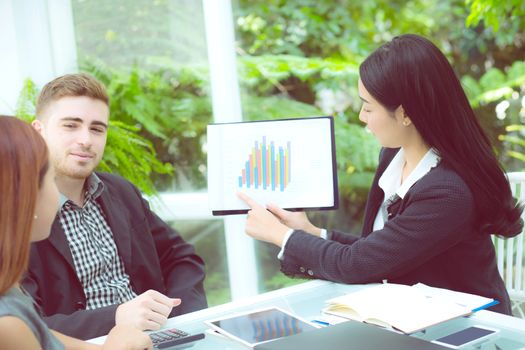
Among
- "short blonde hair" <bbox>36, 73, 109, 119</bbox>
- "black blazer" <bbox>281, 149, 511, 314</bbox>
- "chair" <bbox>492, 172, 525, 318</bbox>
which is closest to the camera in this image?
"black blazer" <bbox>281, 149, 511, 314</bbox>

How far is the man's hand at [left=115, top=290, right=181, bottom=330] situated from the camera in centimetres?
136

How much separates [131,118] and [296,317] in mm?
1917

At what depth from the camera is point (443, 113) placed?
64.3 inches

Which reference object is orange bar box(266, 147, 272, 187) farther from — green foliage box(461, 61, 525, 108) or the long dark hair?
green foliage box(461, 61, 525, 108)

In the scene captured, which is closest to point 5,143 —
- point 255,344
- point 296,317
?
point 255,344

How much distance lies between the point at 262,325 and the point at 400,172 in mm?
736

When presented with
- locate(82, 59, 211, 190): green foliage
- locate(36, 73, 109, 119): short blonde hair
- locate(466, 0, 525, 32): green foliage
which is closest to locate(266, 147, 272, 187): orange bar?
locate(36, 73, 109, 119): short blonde hair

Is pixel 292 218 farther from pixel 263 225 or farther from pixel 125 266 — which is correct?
pixel 125 266

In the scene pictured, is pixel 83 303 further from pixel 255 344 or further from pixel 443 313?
pixel 443 313

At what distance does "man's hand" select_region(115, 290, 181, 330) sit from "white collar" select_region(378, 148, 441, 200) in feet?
2.37

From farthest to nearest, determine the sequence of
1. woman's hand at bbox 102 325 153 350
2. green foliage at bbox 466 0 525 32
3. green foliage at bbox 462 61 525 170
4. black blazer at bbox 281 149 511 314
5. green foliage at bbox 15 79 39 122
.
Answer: green foliage at bbox 462 61 525 170, green foliage at bbox 466 0 525 32, green foliage at bbox 15 79 39 122, black blazer at bbox 281 149 511 314, woman's hand at bbox 102 325 153 350

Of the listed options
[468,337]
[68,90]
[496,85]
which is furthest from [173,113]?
[468,337]

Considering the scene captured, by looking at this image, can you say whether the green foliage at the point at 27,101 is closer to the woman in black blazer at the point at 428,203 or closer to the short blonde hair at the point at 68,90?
the short blonde hair at the point at 68,90

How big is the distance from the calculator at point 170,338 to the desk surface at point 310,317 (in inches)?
0.7
